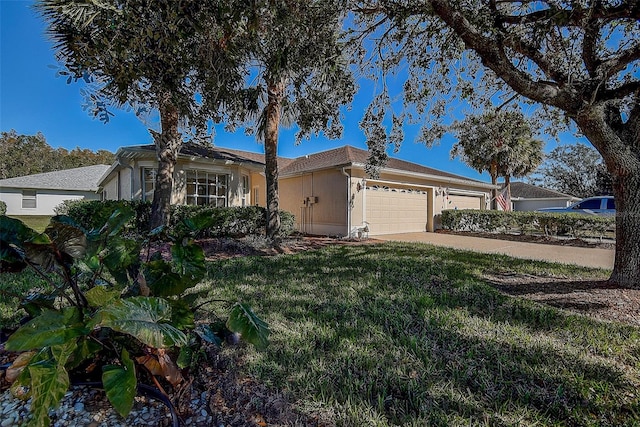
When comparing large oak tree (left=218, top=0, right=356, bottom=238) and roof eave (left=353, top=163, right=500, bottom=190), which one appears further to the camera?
roof eave (left=353, top=163, right=500, bottom=190)

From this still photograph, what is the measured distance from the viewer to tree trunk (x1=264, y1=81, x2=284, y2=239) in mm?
9195

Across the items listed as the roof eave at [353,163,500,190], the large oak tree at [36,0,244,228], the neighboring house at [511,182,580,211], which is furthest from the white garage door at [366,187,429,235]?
the neighboring house at [511,182,580,211]

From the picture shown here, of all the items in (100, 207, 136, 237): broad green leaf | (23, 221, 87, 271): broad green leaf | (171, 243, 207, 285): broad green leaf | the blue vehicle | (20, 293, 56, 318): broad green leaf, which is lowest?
(20, 293, 56, 318): broad green leaf

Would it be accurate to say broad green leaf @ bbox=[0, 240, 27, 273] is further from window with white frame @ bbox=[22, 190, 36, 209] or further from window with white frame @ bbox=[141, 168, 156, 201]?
window with white frame @ bbox=[22, 190, 36, 209]

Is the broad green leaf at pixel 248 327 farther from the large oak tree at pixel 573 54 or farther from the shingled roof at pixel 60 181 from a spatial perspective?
the shingled roof at pixel 60 181

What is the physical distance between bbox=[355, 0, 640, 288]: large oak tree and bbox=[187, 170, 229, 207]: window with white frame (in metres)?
8.36

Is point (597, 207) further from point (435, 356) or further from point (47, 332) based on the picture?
point (47, 332)

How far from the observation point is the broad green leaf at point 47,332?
1.48 metres

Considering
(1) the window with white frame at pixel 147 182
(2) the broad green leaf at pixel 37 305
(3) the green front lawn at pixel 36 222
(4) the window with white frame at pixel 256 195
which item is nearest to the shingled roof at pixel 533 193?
(4) the window with white frame at pixel 256 195

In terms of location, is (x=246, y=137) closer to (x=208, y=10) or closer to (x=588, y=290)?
(x=208, y=10)

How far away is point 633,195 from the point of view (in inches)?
187

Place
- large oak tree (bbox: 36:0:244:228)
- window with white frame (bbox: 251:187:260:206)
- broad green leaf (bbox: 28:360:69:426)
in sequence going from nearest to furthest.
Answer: broad green leaf (bbox: 28:360:69:426)
large oak tree (bbox: 36:0:244:228)
window with white frame (bbox: 251:187:260:206)

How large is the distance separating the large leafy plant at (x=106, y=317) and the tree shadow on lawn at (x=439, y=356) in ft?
2.45

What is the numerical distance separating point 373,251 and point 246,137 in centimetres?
641
